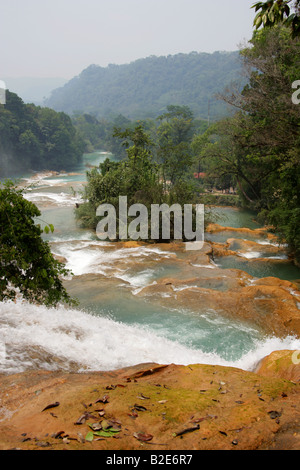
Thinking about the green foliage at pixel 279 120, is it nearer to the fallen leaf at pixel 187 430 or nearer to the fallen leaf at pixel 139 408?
the fallen leaf at pixel 139 408

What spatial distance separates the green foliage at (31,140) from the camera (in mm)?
46156

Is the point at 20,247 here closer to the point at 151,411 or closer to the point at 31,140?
the point at 151,411

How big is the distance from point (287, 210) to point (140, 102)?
170401 mm

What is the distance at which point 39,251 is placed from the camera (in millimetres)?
5961

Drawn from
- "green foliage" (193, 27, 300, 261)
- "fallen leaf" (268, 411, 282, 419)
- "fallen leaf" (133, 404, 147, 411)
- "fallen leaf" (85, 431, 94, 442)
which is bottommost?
"fallen leaf" (133, 404, 147, 411)

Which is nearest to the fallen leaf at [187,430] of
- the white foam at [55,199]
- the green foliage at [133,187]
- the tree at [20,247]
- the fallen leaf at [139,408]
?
the fallen leaf at [139,408]

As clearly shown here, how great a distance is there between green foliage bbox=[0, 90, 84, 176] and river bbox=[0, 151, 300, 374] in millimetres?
37655

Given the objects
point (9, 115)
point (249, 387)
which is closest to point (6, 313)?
point (249, 387)

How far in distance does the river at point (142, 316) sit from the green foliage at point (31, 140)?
37655 mm

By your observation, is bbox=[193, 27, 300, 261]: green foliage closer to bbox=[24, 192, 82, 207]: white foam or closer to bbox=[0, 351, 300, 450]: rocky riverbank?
bbox=[0, 351, 300, 450]: rocky riverbank

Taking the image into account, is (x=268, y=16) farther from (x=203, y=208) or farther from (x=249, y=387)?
(x=203, y=208)

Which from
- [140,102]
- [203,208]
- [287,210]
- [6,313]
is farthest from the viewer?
[140,102]

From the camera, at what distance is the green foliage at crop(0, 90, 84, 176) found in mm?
46156

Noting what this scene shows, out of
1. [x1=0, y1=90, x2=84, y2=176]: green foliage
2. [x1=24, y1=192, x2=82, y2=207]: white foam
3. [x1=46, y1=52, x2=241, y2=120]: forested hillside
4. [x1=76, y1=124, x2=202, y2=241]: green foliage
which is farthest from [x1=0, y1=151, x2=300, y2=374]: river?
[x1=46, y1=52, x2=241, y2=120]: forested hillside
